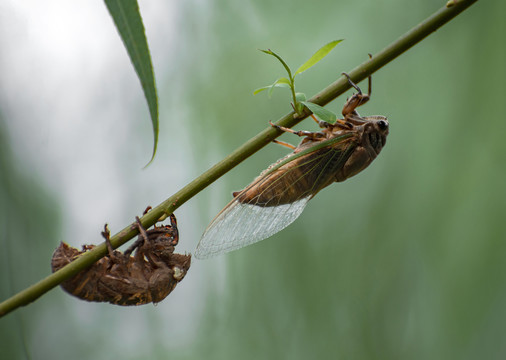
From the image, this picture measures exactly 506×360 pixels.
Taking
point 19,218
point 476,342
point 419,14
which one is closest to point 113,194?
point 19,218

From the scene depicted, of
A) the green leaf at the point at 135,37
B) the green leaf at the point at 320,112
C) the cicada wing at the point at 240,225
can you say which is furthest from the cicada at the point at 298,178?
the green leaf at the point at 135,37

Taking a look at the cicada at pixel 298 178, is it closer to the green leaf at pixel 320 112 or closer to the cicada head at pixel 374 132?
the cicada head at pixel 374 132

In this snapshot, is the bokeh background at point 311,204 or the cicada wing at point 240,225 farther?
the bokeh background at point 311,204

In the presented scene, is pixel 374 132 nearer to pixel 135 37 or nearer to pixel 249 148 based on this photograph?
pixel 249 148

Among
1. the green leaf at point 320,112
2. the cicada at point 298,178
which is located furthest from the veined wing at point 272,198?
the green leaf at point 320,112

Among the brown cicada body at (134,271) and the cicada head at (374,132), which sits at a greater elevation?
the cicada head at (374,132)

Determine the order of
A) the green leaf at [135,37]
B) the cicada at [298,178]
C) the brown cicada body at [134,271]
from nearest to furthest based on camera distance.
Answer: the green leaf at [135,37], the brown cicada body at [134,271], the cicada at [298,178]

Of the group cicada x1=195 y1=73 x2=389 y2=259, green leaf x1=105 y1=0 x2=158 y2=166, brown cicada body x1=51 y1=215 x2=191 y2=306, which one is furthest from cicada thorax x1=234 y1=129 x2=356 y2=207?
green leaf x1=105 y1=0 x2=158 y2=166

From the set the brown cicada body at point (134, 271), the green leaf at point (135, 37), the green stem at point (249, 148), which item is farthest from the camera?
the brown cicada body at point (134, 271)
